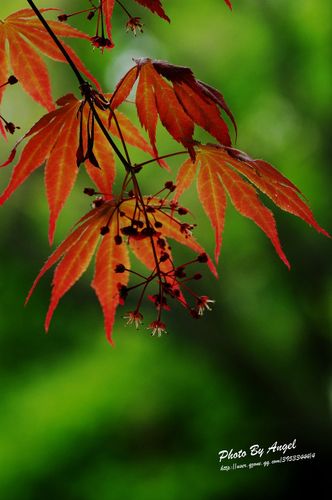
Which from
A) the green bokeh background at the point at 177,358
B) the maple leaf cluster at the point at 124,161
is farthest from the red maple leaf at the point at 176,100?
the green bokeh background at the point at 177,358

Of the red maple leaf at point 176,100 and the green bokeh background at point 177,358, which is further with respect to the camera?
the green bokeh background at point 177,358

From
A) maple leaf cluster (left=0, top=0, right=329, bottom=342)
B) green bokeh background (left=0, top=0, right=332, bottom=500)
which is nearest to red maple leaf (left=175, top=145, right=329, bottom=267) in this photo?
maple leaf cluster (left=0, top=0, right=329, bottom=342)

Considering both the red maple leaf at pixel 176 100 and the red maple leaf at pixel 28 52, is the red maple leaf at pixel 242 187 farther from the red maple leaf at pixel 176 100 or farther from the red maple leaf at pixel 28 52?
the red maple leaf at pixel 28 52

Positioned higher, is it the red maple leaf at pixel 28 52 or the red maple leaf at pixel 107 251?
the red maple leaf at pixel 28 52

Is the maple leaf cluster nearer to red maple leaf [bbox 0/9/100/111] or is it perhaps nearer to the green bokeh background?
red maple leaf [bbox 0/9/100/111]

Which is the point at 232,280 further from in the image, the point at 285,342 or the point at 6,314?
the point at 6,314

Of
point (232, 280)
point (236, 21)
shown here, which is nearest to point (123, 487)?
point (232, 280)
